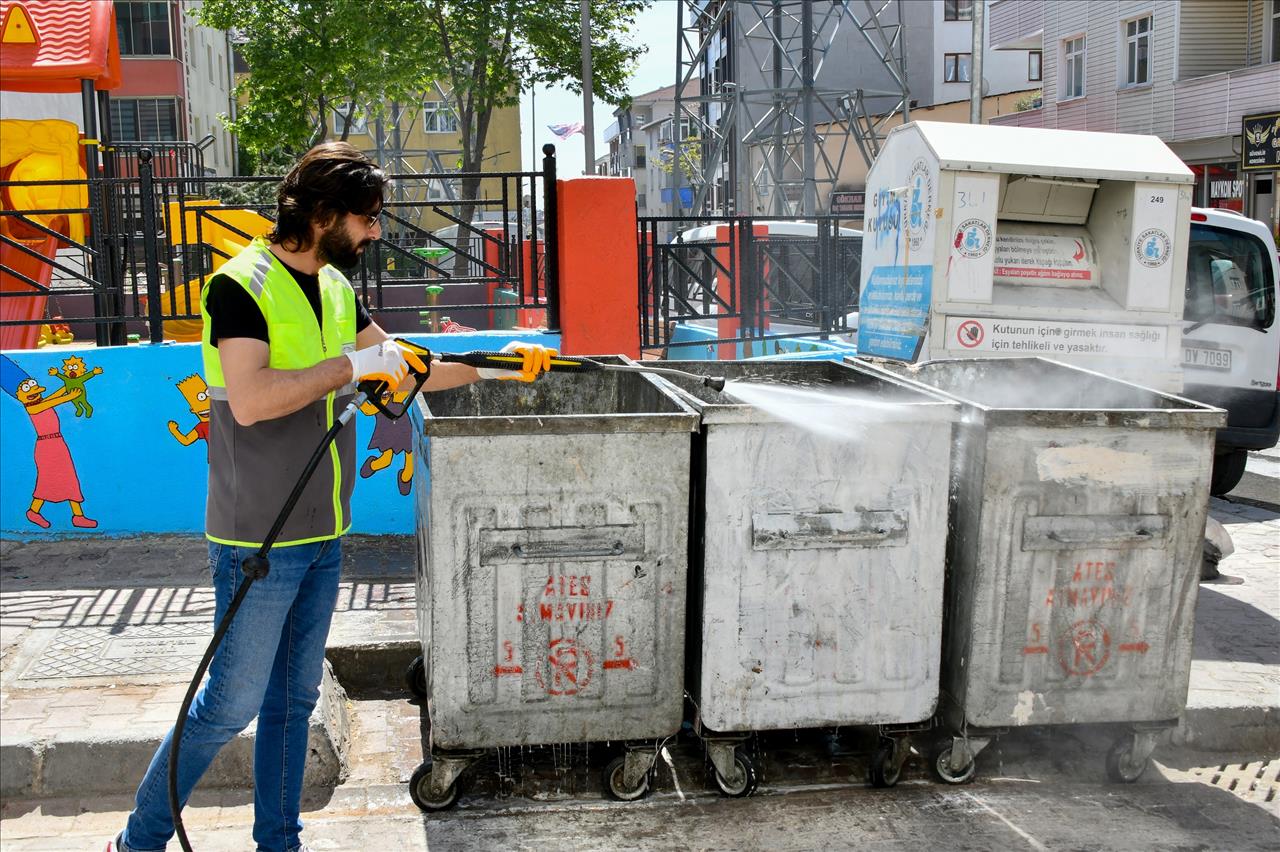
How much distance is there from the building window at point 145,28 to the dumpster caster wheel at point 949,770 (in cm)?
4445

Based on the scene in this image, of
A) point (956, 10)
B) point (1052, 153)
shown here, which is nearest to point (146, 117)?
point (956, 10)

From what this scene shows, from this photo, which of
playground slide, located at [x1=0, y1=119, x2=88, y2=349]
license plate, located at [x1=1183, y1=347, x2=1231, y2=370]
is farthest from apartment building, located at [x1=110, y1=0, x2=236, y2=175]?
license plate, located at [x1=1183, y1=347, x2=1231, y2=370]

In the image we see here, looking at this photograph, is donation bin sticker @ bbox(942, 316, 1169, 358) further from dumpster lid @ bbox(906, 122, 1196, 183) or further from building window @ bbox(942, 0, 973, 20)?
building window @ bbox(942, 0, 973, 20)

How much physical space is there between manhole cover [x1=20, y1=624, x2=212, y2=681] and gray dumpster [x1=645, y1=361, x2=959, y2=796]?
2457 millimetres

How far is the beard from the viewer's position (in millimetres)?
3457

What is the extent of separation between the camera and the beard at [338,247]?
3457 mm

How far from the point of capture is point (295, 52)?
2448cm

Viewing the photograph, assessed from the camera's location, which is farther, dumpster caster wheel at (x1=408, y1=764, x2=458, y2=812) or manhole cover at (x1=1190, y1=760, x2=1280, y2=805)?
manhole cover at (x1=1190, y1=760, x2=1280, y2=805)

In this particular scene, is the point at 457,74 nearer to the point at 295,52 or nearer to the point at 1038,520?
the point at 295,52

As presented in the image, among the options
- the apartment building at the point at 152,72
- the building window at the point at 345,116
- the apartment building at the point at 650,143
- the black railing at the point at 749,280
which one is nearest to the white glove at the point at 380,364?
the black railing at the point at 749,280

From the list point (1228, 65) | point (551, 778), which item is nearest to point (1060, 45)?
point (1228, 65)

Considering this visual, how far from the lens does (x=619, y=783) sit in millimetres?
4363

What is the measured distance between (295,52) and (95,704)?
21.9 metres

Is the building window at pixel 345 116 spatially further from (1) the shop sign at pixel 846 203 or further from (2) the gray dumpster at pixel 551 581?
(2) the gray dumpster at pixel 551 581
